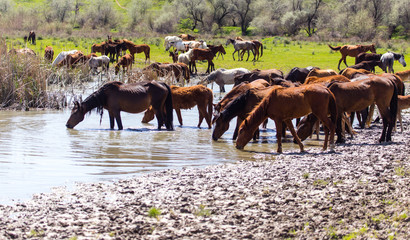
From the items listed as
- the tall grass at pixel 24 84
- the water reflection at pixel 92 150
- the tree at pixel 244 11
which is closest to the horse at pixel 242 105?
the water reflection at pixel 92 150

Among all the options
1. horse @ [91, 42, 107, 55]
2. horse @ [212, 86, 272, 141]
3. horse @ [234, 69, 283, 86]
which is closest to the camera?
horse @ [212, 86, 272, 141]

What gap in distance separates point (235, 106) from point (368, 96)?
10.0ft

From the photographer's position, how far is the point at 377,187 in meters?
7.21

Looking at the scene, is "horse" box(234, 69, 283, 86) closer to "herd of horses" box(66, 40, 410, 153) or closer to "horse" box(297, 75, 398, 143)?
"herd of horses" box(66, 40, 410, 153)

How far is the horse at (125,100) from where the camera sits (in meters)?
15.0

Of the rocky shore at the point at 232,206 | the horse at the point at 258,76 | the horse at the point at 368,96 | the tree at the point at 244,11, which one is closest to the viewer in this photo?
the rocky shore at the point at 232,206

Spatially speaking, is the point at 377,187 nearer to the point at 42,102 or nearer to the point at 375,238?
the point at 375,238

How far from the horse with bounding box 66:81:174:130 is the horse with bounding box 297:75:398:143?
489cm

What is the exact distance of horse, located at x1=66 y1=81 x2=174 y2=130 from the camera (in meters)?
15.0

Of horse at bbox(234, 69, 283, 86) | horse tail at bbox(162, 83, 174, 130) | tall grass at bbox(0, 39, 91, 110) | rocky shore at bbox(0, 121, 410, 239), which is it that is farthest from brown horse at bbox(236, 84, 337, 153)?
tall grass at bbox(0, 39, 91, 110)

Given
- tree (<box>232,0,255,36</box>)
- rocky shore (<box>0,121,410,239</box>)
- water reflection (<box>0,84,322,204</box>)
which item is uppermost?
tree (<box>232,0,255,36</box>)

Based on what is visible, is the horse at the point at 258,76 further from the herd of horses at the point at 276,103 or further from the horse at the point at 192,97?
the horse at the point at 192,97

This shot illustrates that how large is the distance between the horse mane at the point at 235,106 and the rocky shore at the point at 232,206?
4206 millimetres

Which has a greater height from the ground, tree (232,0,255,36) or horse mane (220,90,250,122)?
tree (232,0,255,36)
